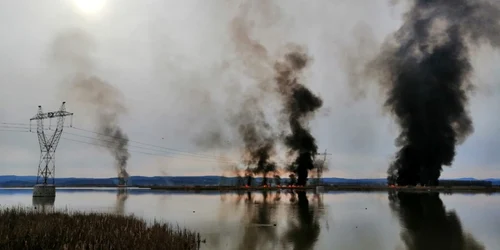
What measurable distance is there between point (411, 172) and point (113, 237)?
151 meters

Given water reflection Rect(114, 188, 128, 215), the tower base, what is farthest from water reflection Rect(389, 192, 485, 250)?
the tower base

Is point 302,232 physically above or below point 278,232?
below

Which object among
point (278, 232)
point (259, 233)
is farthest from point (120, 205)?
point (278, 232)

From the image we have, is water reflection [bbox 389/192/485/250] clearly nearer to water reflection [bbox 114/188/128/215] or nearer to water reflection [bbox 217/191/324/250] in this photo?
water reflection [bbox 217/191/324/250]

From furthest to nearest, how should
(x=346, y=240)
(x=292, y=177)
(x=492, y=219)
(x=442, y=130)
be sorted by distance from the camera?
1. (x=292, y=177)
2. (x=442, y=130)
3. (x=492, y=219)
4. (x=346, y=240)

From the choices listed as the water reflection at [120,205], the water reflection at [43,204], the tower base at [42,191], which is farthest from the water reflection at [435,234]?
the tower base at [42,191]

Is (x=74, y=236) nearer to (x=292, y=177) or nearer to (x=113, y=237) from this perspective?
(x=113, y=237)

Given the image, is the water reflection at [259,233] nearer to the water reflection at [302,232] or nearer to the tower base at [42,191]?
the water reflection at [302,232]

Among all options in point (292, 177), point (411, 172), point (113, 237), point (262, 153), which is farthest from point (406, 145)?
point (113, 237)

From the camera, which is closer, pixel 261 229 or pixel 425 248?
pixel 425 248

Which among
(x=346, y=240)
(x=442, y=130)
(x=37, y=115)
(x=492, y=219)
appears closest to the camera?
(x=346, y=240)

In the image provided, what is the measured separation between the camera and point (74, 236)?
28.2 metres

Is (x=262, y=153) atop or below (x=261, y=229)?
atop

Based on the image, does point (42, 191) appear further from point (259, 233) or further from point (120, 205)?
point (259, 233)
